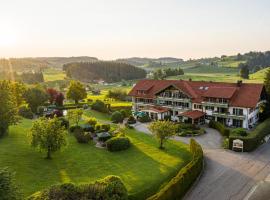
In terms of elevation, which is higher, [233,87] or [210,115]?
[233,87]

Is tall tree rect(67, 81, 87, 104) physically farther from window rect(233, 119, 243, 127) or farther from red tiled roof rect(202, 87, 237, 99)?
window rect(233, 119, 243, 127)

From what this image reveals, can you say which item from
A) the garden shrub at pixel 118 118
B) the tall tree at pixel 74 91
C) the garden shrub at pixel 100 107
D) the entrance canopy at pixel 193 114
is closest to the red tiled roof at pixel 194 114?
the entrance canopy at pixel 193 114

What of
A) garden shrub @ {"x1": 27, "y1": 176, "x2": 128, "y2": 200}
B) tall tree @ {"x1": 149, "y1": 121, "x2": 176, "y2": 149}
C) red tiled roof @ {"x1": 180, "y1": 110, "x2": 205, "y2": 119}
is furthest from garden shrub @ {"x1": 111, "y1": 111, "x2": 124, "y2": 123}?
garden shrub @ {"x1": 27, "y1": 176, "x2": 128, "y2": 200}

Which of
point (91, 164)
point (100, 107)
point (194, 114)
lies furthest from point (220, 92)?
point (91, 164)

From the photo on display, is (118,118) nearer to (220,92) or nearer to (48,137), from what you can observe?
(220,92)

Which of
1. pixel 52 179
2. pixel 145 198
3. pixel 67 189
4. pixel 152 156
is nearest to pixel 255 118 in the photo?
pixel 152 156

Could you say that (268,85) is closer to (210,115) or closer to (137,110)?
(210,115)
